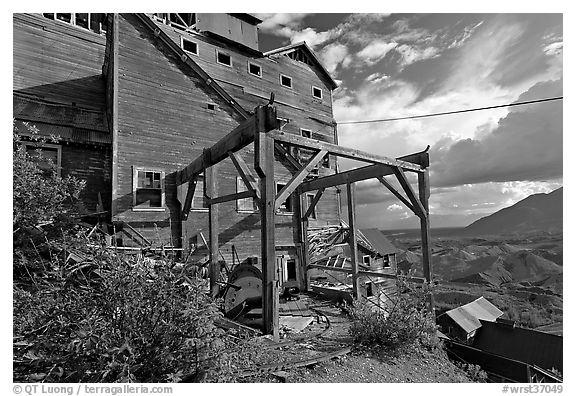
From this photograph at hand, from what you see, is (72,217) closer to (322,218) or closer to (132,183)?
(132,183)

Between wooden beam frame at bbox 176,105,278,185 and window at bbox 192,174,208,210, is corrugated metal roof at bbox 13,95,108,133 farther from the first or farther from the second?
wooden beam frame at bbox 176,105,278,185

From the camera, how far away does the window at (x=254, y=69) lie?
57.0 feet

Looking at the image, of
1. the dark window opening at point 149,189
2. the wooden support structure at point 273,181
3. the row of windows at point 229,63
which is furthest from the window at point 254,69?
the dark window opening at point 149,189

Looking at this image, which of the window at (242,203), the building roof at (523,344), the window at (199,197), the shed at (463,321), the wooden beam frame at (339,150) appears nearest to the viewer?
the wooden beam frame at (339,150)

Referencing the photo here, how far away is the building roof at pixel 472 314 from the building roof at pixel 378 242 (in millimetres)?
10080

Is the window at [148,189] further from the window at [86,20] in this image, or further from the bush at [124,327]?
the window at [86,20]

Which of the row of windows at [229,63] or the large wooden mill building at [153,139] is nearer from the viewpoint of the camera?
the large wooden mill building at [153,139]

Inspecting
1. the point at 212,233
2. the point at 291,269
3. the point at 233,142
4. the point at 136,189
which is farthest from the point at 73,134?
the point at 291,269

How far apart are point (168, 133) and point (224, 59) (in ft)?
26.0

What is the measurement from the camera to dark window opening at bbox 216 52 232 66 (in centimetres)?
1612

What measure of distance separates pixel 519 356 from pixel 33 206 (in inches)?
590

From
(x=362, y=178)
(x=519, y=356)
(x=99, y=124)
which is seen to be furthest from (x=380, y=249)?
(x=99, y=124)

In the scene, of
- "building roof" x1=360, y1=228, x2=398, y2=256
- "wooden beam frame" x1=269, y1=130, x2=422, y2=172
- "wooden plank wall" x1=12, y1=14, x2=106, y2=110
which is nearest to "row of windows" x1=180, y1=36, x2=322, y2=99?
"wooden plank wall" x1=12, y1=14, x2=106, y2=110

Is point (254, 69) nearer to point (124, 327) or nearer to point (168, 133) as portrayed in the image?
point (168, 133)
